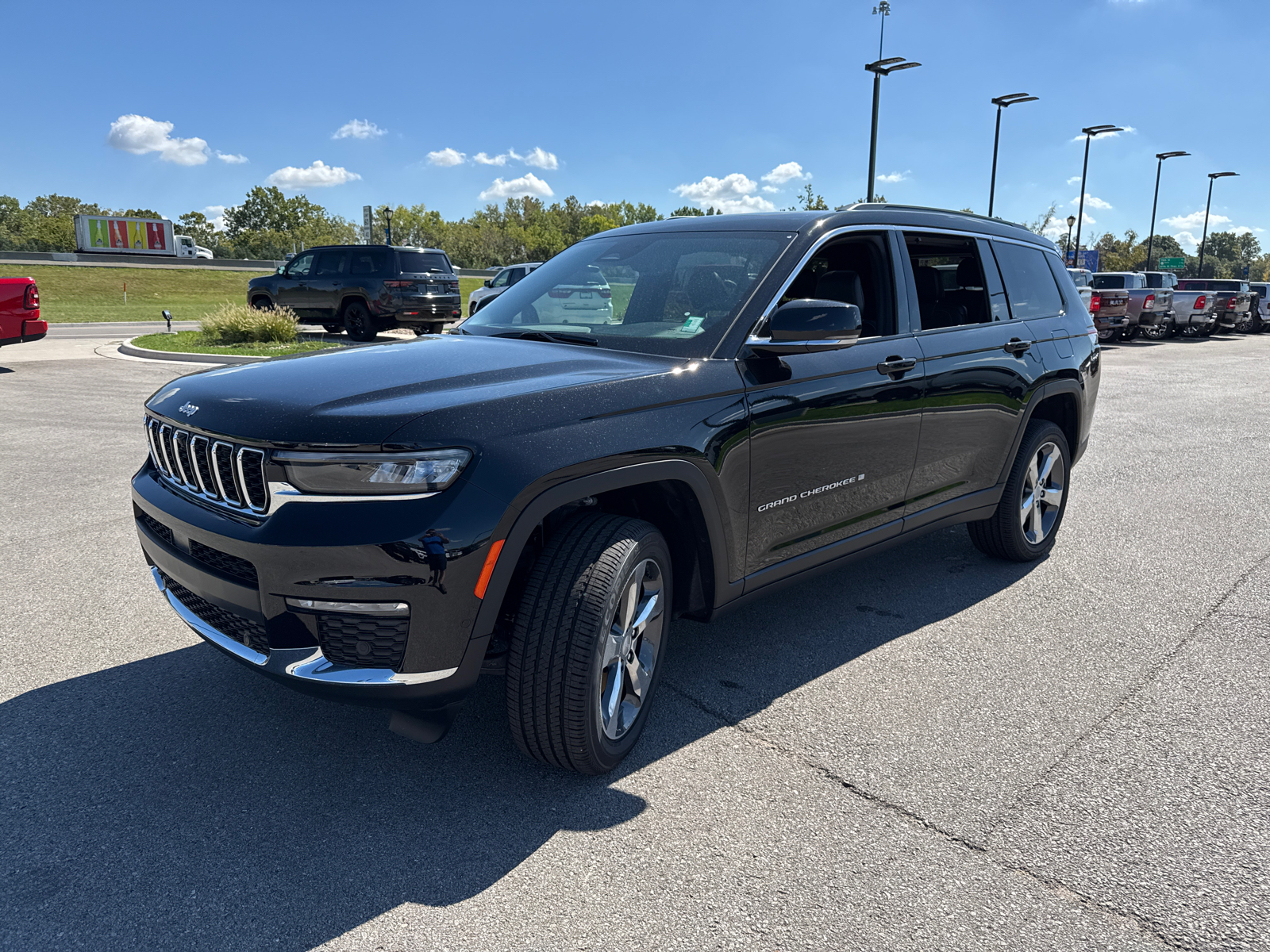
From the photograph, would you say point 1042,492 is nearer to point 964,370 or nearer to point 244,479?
point 964,370

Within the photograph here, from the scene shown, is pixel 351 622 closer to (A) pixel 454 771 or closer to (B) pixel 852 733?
(A) pixel 454 771

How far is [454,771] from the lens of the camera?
3.04 metres

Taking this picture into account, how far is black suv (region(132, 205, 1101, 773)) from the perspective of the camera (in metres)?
2.51

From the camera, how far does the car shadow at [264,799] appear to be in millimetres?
2367

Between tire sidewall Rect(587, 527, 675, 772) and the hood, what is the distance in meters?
0.56

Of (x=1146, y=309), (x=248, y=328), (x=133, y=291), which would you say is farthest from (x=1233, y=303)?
(x=133, y=291)

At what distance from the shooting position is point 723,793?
9.66 ft

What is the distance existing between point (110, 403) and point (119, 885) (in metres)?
9.61

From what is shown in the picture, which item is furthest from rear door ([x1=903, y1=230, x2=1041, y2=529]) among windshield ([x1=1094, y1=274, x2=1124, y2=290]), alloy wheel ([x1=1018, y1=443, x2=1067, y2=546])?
windshield ([x1=1094, y1=274, x2=1124, y2=290])

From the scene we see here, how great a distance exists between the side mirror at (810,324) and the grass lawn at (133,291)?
26.8 meters

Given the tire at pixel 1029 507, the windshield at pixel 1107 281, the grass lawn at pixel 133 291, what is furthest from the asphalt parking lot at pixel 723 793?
the grass lawn at pixel 133 291

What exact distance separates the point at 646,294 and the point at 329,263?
17060 millimetres

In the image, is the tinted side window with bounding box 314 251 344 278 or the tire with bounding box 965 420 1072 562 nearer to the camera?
the tire with bounding box 965 420 1072 562

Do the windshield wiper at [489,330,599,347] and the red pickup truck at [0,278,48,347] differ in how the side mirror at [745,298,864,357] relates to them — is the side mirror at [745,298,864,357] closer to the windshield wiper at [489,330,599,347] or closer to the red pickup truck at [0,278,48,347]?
the windshield wiper at [489,330,599,347]
